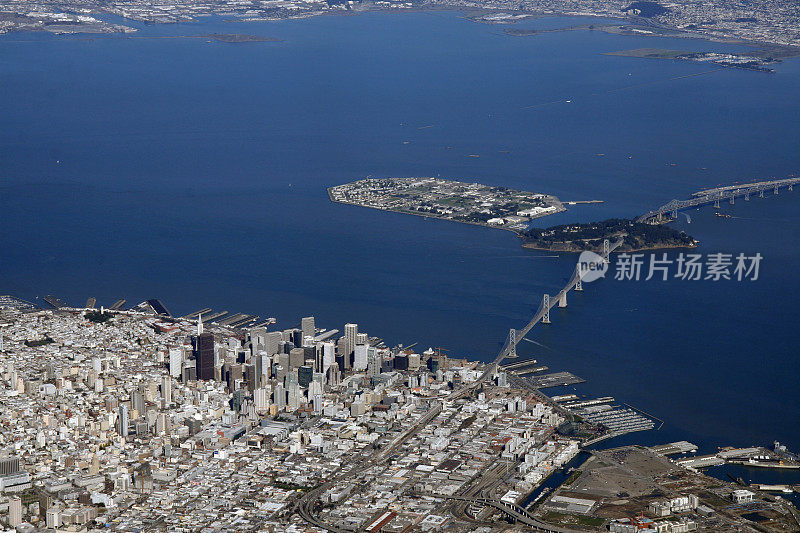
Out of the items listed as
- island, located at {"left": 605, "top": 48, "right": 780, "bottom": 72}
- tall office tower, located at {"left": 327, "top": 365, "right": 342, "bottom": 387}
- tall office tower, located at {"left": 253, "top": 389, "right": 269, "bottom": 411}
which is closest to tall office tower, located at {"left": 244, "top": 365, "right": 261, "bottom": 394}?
tall office tower, located at {"left": 253, "top": 389, "right": 269, "bottom": 411}

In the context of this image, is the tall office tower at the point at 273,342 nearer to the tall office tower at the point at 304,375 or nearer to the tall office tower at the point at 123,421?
the tall office tower at the point at 304,375

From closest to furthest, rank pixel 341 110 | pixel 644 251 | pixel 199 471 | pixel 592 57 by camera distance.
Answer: pixel 199 471 < pixel 644 251 < pixel 341 110 < pixel 592 57

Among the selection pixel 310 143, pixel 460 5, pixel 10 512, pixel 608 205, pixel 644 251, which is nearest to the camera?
pixel 10 512

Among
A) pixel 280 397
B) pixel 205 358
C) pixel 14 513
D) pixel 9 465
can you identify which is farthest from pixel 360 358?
pixel 14 513

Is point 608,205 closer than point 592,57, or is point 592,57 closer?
point 608,205

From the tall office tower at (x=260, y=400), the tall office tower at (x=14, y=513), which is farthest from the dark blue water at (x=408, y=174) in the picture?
the tall office tower at (x=14, y=513)

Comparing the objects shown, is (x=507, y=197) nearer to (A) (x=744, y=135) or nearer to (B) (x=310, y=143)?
(B) (x=310, y=143)

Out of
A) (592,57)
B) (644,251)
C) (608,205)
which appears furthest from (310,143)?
(592,57)
